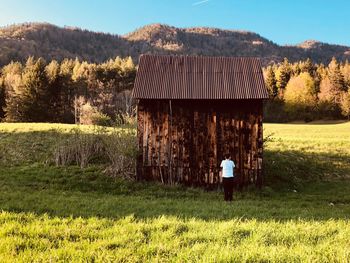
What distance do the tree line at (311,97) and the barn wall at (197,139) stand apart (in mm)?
69880

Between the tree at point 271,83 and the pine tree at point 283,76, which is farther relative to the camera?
the pine tree at point 283,76

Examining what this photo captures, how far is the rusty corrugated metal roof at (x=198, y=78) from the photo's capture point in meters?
19.1

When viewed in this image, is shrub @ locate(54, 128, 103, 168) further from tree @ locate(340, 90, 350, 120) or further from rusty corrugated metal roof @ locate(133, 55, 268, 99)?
tree @ locate(340, 90, 350, 120)

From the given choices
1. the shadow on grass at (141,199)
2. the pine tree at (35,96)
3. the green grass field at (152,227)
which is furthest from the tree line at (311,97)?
the green grass field at (152,227)

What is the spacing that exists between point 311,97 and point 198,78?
77455 millimetres

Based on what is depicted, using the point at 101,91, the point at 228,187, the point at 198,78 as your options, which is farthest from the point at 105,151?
the point at 101,91

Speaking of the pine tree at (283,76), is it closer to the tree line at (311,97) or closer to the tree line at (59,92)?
the tree line at (311,97)

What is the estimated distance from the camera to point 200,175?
19.2 m

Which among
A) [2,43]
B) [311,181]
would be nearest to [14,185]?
[311,181]

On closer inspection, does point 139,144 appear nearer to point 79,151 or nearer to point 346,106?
point 79,151

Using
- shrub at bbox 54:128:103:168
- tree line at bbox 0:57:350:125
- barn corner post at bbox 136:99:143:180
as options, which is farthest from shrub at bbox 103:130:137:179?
tree line at bbox 0:57:350:125

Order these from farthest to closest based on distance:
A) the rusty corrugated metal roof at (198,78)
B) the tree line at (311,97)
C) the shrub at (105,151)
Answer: the tree line at (311,97) < the shrub at (105,151) < the rusty corrugated metal roof at (198,78)

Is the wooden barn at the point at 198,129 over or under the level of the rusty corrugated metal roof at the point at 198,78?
under

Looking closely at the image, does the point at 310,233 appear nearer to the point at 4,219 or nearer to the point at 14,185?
the point at 4,219
